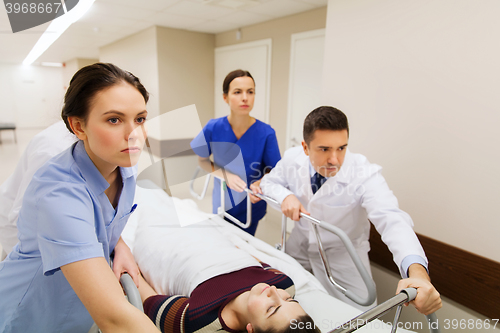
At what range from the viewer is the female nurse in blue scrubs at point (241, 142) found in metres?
1.99

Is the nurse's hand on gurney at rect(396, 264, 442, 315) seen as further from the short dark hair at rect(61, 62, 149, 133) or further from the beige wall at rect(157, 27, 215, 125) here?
the beige wall at rect(157, 27, 215, 125)

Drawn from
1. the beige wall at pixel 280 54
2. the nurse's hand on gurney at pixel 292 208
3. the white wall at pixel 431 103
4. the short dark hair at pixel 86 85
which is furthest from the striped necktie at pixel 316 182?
the beige wall at pixel 280 54

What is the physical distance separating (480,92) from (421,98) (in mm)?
299

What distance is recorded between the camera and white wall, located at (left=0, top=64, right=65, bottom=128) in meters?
6.82

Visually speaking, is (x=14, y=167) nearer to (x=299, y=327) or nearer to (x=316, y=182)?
(x=316, y=182)

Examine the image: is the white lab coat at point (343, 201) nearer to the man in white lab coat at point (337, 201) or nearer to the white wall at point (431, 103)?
the man in white lab coat at point (337, 201)

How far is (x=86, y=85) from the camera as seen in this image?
2.52 ft

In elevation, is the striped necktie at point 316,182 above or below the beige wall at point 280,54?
below

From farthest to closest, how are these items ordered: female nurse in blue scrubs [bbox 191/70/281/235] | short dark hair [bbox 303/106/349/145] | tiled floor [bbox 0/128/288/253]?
tiled floor [bbox 0/128/288/253] < female nurse in blue scrubs [bbox 191/70/281/235] < short dark hair [bbox 303/106/349/145]

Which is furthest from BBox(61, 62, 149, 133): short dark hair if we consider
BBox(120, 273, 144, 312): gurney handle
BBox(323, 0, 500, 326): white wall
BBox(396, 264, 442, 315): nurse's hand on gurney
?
BBox(323, 0, 500, 326): white wall

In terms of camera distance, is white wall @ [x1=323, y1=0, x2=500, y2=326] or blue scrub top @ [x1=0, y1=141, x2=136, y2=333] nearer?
blue scrub top @ [x1=0, y1=141, x2=136, y2=333]

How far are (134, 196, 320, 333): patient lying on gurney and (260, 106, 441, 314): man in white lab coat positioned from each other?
40 centimetres

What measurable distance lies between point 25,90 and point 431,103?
34.6 feet

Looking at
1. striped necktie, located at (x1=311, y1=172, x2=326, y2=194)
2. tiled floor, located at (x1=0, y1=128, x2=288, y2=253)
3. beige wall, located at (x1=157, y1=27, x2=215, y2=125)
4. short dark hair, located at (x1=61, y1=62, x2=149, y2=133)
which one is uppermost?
beige wall, located at (x1=157, y1=27, x2=215, y2=125)
